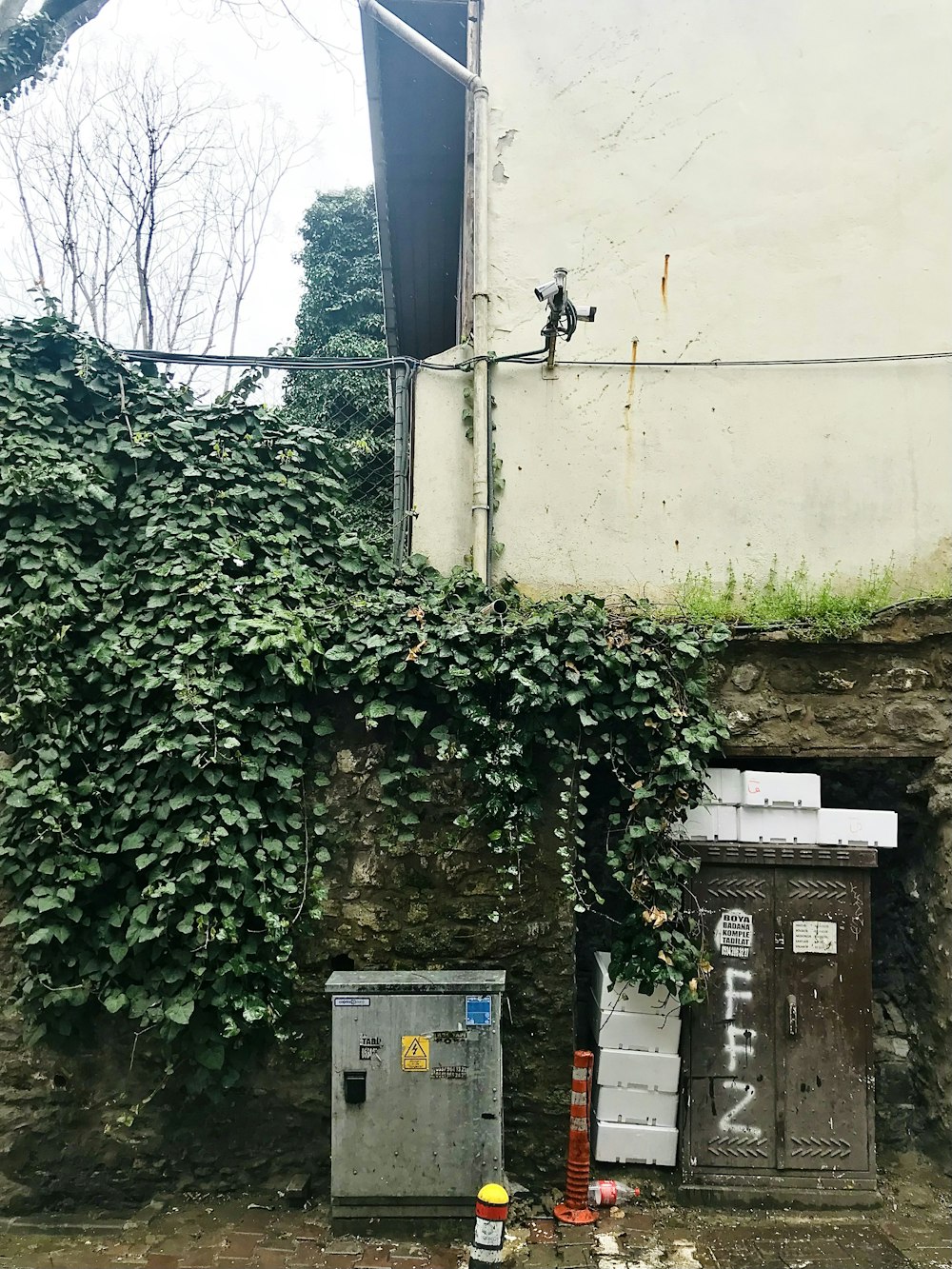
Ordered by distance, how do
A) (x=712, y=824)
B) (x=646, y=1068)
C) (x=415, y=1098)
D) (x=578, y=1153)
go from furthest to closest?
(x=712, y=824) < (x=646, y=1068) < (x=578, y=1153) < (x=415, y=1098)

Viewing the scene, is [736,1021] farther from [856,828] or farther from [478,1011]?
[478,1011]

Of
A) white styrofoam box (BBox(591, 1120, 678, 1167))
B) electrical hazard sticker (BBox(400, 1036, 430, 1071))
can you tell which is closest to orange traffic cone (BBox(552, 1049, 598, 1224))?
white styrofoam box (BBox(591, 1120, 678, 1167))

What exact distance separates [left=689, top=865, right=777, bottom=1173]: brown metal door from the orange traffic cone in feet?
2.22

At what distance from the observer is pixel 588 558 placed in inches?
219

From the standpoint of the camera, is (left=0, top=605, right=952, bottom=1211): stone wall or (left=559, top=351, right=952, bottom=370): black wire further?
(left=559, top=351, right=952, bottom=370): black wire

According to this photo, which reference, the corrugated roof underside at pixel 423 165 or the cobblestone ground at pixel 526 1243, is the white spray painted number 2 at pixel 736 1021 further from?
the corrugated roof underside at pixel 423 165

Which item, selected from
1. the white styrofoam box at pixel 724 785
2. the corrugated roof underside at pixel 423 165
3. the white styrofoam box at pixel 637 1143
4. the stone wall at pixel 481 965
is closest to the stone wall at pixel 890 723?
the stone wall at pixel 481 965

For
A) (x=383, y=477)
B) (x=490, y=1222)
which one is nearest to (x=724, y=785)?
(x=490, y=1222)

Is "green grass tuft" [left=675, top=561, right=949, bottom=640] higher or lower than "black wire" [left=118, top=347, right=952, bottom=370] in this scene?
lower

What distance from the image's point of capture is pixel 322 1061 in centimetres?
446

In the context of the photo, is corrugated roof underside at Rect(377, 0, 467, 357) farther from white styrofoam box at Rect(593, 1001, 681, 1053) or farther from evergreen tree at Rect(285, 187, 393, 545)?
white styrofoam box at Rect(593, 1001, 681, 1053)

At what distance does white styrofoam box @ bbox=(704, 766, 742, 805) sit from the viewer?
485cm

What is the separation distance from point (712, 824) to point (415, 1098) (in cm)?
215

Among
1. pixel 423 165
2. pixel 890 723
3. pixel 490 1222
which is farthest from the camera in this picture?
pixel 423 165
